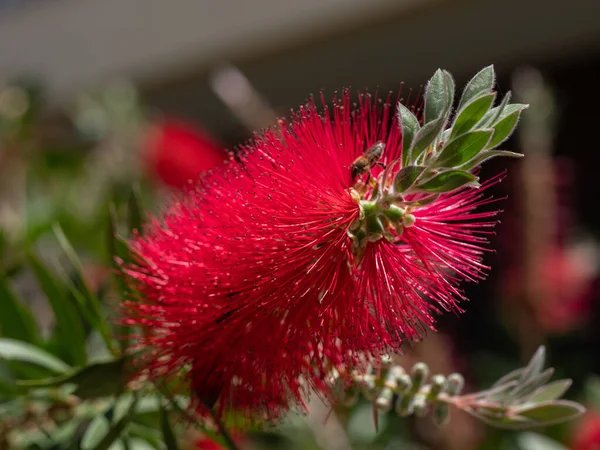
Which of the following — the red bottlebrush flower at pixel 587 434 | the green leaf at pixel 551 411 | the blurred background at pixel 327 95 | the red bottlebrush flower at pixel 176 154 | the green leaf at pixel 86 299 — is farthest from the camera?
the red bottlebrush flower at pixel 176 154

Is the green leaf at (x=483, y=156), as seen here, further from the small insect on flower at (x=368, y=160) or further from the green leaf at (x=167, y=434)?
A: the green leaf at (x=167, y=434)

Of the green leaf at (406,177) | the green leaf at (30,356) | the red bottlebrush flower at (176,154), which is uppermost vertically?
the red bottlebrush flower at (176,154)

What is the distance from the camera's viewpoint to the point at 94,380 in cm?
71

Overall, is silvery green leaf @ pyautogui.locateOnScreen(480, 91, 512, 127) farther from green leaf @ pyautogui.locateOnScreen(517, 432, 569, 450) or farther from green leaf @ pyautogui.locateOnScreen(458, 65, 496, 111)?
green leaf @ pyautogui.locateOnScreen(517, 432, 569, 450)

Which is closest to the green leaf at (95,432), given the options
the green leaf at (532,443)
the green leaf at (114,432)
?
the green leaf at (114,432)

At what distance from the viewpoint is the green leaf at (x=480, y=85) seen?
52 cm

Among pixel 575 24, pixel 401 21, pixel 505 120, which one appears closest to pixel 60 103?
pixel 401 21

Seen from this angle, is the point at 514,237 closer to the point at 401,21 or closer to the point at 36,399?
the point at 401,21

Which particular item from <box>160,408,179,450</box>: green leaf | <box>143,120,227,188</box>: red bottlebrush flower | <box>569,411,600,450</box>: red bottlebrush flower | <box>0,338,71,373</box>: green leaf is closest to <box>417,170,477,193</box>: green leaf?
<box>160,408,179,450</box>: green leaf

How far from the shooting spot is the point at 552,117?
5.18ft

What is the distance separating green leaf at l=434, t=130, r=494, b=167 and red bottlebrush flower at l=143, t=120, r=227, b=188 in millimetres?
1187

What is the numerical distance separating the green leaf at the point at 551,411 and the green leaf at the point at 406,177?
27 centimetres

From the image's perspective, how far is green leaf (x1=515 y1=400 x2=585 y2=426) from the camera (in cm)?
64

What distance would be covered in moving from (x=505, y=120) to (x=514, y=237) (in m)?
1.32
